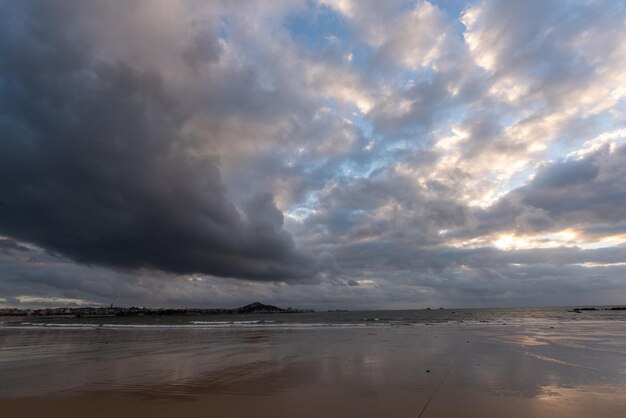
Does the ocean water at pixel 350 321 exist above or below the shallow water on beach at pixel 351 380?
above

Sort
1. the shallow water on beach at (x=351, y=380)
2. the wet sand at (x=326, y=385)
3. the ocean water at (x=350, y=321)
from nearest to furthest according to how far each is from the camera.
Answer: the wet sand at (x=326, y=385)
the shallow water on beach at (x=351, y=380)
the ocean water at (x=350, y=321)

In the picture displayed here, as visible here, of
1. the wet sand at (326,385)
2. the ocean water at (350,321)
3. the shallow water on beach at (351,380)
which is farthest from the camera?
the ocean water at (350,321)

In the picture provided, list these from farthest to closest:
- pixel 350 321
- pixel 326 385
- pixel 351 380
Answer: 1. pixel 350 321
2. pixel 351 380
3. pixel 326 385

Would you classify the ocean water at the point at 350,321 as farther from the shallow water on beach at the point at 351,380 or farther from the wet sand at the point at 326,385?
the wet sand at the point at 326,385

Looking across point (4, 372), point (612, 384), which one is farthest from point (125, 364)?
point (612, 384)

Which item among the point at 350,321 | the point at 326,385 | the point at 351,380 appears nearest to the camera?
the point at 326,385

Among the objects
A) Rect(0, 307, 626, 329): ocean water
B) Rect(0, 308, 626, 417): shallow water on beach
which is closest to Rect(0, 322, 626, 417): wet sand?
Rect(0, 308, 626, 417): shallow water on beach

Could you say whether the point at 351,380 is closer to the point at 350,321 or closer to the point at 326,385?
the point at 326,385

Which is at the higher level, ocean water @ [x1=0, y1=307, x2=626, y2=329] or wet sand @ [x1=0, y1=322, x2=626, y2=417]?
ocean water @ [x1=0, y1=307, x2=626, y2=329]

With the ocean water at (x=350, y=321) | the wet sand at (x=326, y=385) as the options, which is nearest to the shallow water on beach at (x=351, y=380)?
the wet sand at (x=326, y=385)

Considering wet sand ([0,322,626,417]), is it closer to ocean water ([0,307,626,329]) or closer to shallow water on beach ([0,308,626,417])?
shallow water on beach ([0,308,626,417])

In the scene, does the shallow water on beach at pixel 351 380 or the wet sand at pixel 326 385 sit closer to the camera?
the wet sand at pixel 326 385

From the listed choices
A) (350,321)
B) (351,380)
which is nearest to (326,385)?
(351,380)

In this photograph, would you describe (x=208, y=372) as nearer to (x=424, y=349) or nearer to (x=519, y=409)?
(x=519, y=409)
